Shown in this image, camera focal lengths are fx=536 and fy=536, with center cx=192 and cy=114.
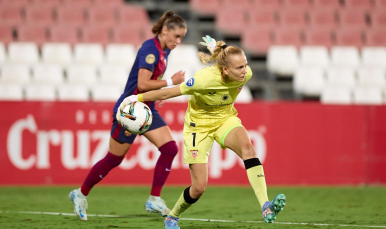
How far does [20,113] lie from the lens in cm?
892

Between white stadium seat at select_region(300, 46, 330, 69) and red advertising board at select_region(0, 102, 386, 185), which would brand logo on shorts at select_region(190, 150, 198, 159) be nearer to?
red advertising board at select_region(0, 102, 386, 185)

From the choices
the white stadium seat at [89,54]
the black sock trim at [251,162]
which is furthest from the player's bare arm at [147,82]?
the white stadium seat at [89,54]

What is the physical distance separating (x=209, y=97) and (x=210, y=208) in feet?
7.51

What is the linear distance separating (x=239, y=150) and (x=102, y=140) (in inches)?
180

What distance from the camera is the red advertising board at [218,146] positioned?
8922mm

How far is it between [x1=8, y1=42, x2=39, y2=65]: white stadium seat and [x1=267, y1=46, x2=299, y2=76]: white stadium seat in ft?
16.3

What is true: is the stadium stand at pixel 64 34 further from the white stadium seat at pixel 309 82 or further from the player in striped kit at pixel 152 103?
the player in striped kit at pixel 152 103

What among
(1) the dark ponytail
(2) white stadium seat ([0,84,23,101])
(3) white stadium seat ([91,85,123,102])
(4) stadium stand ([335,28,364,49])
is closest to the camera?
(1) the dark ponytail

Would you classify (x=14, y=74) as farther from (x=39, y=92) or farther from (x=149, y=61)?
(x=149, y=61)

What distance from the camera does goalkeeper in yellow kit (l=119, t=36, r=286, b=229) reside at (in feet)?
15.5

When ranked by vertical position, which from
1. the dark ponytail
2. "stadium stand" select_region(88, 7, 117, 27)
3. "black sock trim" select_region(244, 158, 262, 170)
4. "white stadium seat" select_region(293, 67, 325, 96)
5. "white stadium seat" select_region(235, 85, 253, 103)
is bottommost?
"black sock trim" select_region(244, 158, 262, 170)

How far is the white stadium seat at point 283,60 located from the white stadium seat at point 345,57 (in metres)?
0.88

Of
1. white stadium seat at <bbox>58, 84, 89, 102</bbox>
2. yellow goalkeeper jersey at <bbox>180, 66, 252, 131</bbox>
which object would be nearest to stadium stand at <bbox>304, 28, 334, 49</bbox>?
white stadium seat at <bbox>58, 84, 89, 102</bbox>

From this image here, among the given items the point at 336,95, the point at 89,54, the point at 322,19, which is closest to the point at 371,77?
the point at 336,95
